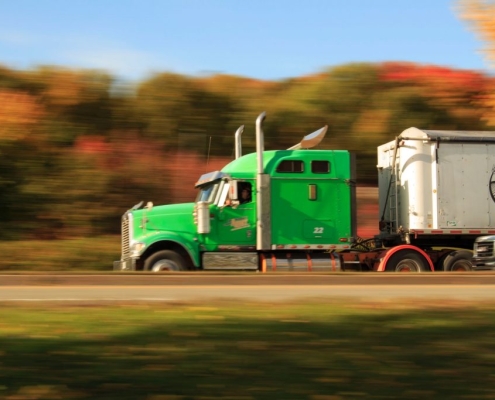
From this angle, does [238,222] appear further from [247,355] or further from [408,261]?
[247,355]

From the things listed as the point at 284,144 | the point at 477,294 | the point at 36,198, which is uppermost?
the point at 284,144

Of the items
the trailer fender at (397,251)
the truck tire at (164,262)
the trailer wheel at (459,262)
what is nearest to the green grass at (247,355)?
the truck tire at (164,262)

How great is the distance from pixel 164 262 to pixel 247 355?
9.90 m

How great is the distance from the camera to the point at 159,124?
84.3ft

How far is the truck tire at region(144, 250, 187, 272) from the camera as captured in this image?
15.4 meters

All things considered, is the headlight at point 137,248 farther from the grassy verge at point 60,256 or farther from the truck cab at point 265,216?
the grassy verge at point 60,256

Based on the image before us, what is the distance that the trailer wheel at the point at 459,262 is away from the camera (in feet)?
54.6

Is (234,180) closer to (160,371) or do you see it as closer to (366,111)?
(160,371)

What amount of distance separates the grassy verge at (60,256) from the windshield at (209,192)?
4072 mm

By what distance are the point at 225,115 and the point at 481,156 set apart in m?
A: 12.3

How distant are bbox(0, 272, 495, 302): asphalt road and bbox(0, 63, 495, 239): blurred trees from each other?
10513 mm

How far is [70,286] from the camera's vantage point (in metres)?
11.5

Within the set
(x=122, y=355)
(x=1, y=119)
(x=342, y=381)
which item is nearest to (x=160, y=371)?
(x=122, y=355)

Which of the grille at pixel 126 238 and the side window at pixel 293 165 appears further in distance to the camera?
→ the grille at pixel 126 238
